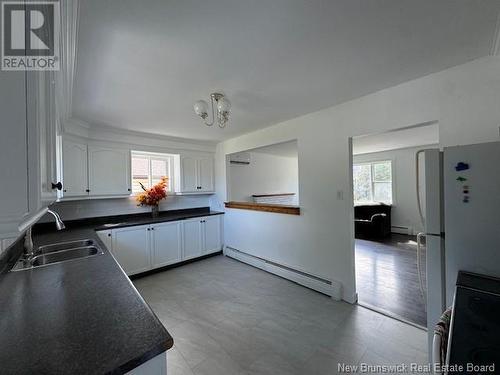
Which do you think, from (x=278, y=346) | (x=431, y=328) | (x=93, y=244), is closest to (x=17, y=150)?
(x=93, y=244)

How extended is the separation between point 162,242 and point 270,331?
2257 mm

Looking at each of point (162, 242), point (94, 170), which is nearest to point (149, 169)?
point (94, 170)

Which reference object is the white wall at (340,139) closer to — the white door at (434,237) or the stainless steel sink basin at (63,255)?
the white door at (434,237)

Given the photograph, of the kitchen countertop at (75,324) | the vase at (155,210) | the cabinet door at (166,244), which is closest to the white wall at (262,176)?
the cabinet door at (166,244)

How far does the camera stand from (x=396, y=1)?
3.75 feet

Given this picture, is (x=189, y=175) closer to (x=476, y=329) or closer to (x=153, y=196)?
(x=153, y=196)

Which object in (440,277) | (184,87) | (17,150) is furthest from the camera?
(184,87)

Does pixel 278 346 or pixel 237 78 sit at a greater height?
pixel 237 78

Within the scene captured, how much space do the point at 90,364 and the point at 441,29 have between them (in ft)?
7.61

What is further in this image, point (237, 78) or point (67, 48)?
point (237, 78)

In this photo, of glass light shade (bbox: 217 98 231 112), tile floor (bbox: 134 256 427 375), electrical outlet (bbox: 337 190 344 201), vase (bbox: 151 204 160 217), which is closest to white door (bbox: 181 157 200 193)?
vase (bbox: 151 204 160 217)

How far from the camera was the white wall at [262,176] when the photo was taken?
15.3 ft

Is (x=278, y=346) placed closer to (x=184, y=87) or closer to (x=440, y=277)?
(x=440, y=277)

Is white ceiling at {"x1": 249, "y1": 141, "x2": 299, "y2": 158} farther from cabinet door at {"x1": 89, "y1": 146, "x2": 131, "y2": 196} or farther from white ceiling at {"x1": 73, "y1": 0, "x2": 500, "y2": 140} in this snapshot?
cabinet door at {"x1": 89, "y1": 146, "x2": 131, "y2": 196}
